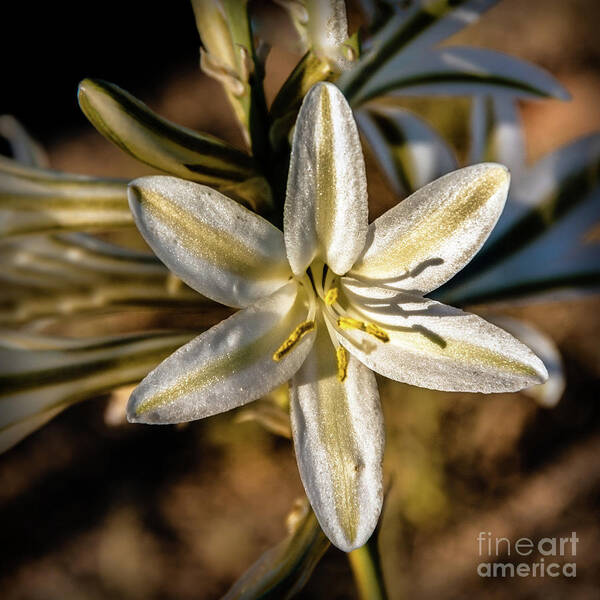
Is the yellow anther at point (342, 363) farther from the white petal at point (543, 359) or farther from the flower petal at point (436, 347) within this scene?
the white petal at point (543, 359)

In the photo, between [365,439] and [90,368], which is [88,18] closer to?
[90,368]

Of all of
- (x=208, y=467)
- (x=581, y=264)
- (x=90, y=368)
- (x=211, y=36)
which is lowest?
(x=208, y=467)

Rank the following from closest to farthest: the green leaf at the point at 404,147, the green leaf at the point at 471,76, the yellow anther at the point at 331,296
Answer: the yellow anther at the point at 331,296
the green leaf at the point at 471,76
the green leaf at the point at 404,147


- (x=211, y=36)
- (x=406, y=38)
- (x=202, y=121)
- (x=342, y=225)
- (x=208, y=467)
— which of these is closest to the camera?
(x=342, y=225)

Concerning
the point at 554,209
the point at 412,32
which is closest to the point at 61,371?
the point at 412,32

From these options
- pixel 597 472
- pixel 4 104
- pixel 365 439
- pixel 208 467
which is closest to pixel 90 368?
pixel 365 439

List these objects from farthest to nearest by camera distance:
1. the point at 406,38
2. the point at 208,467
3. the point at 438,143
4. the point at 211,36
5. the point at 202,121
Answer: the point at 202,121 < the point at 208,467 < the point at 438,143 < the point at 406,38 < the point at 211,36

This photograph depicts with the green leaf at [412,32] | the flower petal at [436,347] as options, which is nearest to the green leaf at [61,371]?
the flower petal at [436,347]
